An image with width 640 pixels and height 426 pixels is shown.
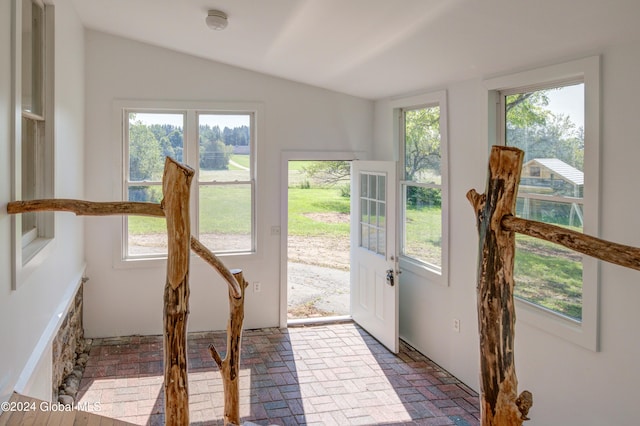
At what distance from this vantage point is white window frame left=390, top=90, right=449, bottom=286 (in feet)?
14.8

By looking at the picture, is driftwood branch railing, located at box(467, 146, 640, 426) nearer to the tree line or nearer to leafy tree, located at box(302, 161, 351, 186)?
the tree line

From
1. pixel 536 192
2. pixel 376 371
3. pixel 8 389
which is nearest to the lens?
pixel 8 389

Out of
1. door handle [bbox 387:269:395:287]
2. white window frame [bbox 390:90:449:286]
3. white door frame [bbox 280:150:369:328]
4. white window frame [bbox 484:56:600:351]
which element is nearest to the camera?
white window frame [bbox 484:56:600:351]

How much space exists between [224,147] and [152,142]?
30.4 inches

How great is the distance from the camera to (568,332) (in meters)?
3.16

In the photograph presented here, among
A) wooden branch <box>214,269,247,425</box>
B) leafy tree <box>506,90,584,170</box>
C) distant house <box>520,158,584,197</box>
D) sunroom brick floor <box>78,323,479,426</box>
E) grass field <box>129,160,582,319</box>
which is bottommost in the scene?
sunroom brick floor <box>78,323,479,426</box>

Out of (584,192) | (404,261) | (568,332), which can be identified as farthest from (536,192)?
(404,261)

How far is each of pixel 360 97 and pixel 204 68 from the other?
1816 mm

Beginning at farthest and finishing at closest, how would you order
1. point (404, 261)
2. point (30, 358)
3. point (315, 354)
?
point (404, 261) → point (315, 354) → point (30, 358)

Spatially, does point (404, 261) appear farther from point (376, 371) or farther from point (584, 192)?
point (584, 192)

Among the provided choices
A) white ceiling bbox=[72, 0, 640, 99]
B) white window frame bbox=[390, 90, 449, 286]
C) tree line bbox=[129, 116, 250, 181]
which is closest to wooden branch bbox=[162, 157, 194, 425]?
white ceiling bbox=[72, 0, 640, 99]

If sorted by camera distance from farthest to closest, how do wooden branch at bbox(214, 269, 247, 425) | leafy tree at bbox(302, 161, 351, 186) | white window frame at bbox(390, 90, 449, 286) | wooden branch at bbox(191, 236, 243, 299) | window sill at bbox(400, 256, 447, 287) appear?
1. leafy tree at bbox(302, 161, 351, 186)
2. window sill at bbox(400, 256, 447, 287)
3. white window frame at bbox(390, 90, 449, 286)
4. wooden branch at bbox(214, 269, 247, 425)
5. wooden branch at bbox(191, 236, 243, 299)

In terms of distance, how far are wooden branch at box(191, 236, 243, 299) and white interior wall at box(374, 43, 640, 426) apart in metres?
2.13

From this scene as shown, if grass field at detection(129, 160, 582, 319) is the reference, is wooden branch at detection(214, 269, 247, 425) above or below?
below
